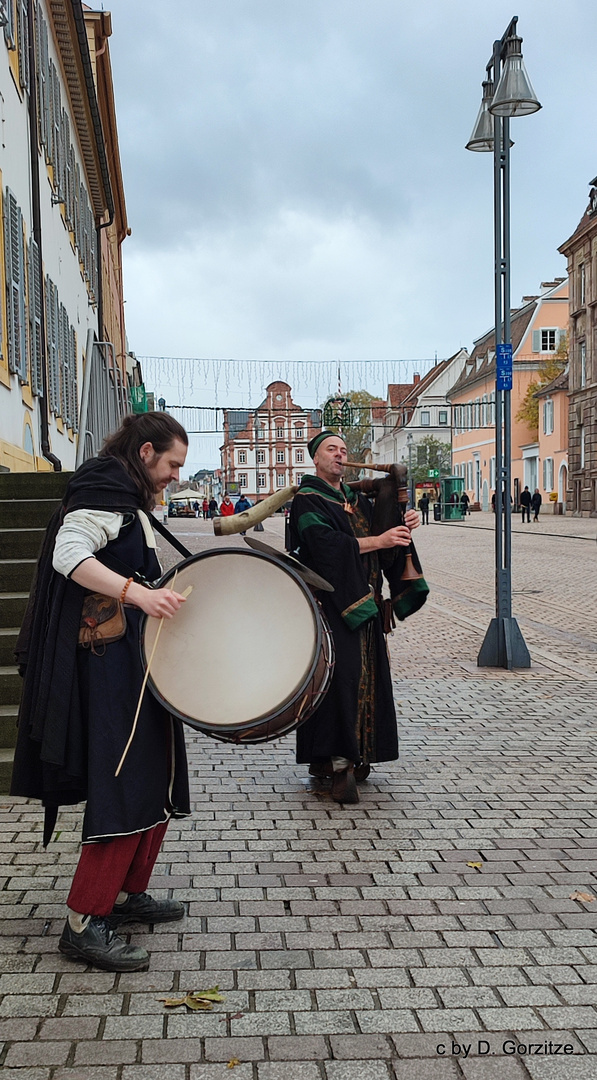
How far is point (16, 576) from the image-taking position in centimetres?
654

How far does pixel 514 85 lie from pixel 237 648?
277 inches

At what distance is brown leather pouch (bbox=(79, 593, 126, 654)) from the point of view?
3.48m

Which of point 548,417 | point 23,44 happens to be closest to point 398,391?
point 548,417

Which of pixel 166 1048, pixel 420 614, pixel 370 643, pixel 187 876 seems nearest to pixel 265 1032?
pixel 166 1048

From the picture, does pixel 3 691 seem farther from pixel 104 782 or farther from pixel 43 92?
pixel 43 92

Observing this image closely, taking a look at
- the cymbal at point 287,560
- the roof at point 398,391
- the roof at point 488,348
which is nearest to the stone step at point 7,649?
the cymbal at point 287,560

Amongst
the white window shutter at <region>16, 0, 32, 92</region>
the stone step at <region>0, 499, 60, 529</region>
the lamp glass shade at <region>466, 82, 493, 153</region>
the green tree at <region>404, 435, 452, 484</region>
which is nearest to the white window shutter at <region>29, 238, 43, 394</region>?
the white window shutter at <region>16, 0, 32, 92</region>

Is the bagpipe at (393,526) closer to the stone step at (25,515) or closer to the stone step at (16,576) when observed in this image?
the stone step at (16,576)

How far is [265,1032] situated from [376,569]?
3004mm

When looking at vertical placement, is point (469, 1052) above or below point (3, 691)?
below

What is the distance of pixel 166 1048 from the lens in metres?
2.98

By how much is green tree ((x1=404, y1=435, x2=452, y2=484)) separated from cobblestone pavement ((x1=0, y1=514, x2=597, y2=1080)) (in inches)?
2967

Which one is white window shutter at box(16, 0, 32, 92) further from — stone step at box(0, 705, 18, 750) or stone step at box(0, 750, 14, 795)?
stone step at box(0, 750, 14, 795)

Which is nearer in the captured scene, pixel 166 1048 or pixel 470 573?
pixel 166 1048
